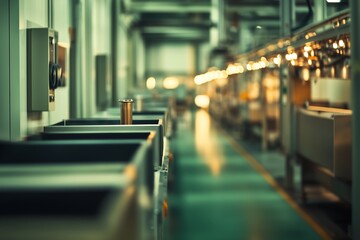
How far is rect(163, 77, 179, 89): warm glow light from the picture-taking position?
29922 millimetres

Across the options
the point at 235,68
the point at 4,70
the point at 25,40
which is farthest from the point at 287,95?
the point at 4,70

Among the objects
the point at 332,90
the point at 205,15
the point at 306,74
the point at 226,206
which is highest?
the point at 205,15

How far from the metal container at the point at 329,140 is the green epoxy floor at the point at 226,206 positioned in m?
0.77

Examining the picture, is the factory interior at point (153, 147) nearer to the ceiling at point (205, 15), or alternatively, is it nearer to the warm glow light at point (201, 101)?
the ceiling at point (205, 15)

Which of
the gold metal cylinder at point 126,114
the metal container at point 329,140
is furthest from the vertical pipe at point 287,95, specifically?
the gold metal cylinder at point 126,114

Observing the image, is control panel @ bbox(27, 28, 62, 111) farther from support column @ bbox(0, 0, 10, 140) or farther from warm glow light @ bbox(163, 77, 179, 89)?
warm glow light @ bbox(163, 77, 179, 89)

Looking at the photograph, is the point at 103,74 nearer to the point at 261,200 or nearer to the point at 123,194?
the point at 261,200

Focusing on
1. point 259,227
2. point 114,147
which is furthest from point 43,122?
point 259,227

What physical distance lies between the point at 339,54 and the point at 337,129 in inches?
34.4

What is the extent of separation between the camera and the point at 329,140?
635 cm

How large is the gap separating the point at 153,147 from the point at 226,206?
4400 mm

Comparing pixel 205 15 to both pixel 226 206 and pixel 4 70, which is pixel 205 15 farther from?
pixel 4 70

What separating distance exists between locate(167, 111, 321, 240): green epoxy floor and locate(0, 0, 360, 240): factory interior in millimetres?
25

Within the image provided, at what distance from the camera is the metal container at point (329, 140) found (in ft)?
19.9
